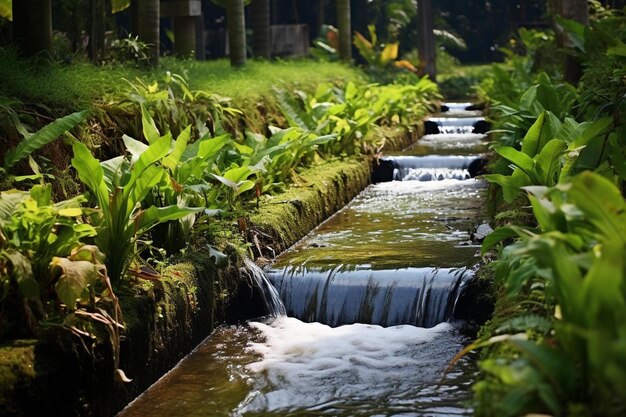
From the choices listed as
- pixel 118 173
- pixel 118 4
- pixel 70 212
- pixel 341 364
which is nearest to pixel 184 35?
pixel 118 4

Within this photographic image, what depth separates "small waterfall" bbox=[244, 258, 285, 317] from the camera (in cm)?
691

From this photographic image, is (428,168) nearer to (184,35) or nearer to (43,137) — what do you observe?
(184,35)

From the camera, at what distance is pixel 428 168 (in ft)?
39.7

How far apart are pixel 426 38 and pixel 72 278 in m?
20.1

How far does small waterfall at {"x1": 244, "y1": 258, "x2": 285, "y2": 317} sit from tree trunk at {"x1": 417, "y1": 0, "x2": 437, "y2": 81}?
57.5ft

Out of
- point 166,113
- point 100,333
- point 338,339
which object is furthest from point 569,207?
point 166,113

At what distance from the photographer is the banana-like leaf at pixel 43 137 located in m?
5.58

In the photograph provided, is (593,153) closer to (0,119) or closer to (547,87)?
(547,87)

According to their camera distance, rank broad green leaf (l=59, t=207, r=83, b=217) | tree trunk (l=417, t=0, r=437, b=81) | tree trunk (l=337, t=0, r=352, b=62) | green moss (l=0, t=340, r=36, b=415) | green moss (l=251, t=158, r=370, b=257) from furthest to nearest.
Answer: tree trunk (l=417, t=0, r=437, b=81)
tree trunk (l=337, t=0, r=352, b=62)
green moss (l=251, t=158, r=370, b=257)
broad green leaf (l=59, t=207, r=83, b=217)
green moss (l=0, t=340, r=36, b=415)

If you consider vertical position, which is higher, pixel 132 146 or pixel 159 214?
pixel 132 146

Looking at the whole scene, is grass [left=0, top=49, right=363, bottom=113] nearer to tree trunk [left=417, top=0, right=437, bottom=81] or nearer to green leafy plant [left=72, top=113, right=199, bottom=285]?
green leafy plant [left=72, top=113, right=199, bottom=285]

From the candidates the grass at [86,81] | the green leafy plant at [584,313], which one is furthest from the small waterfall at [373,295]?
the green leafy plant at [584,313]

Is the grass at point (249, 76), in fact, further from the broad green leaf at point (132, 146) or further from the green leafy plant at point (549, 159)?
the green leafy plant at point (549, 159)

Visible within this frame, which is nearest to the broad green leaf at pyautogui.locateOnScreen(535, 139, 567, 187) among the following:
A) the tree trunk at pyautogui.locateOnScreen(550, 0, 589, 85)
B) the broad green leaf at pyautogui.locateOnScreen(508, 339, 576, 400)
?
→ the broad green leaf at pyautogui.locateOnScreen(508, 339, 576, 400)
